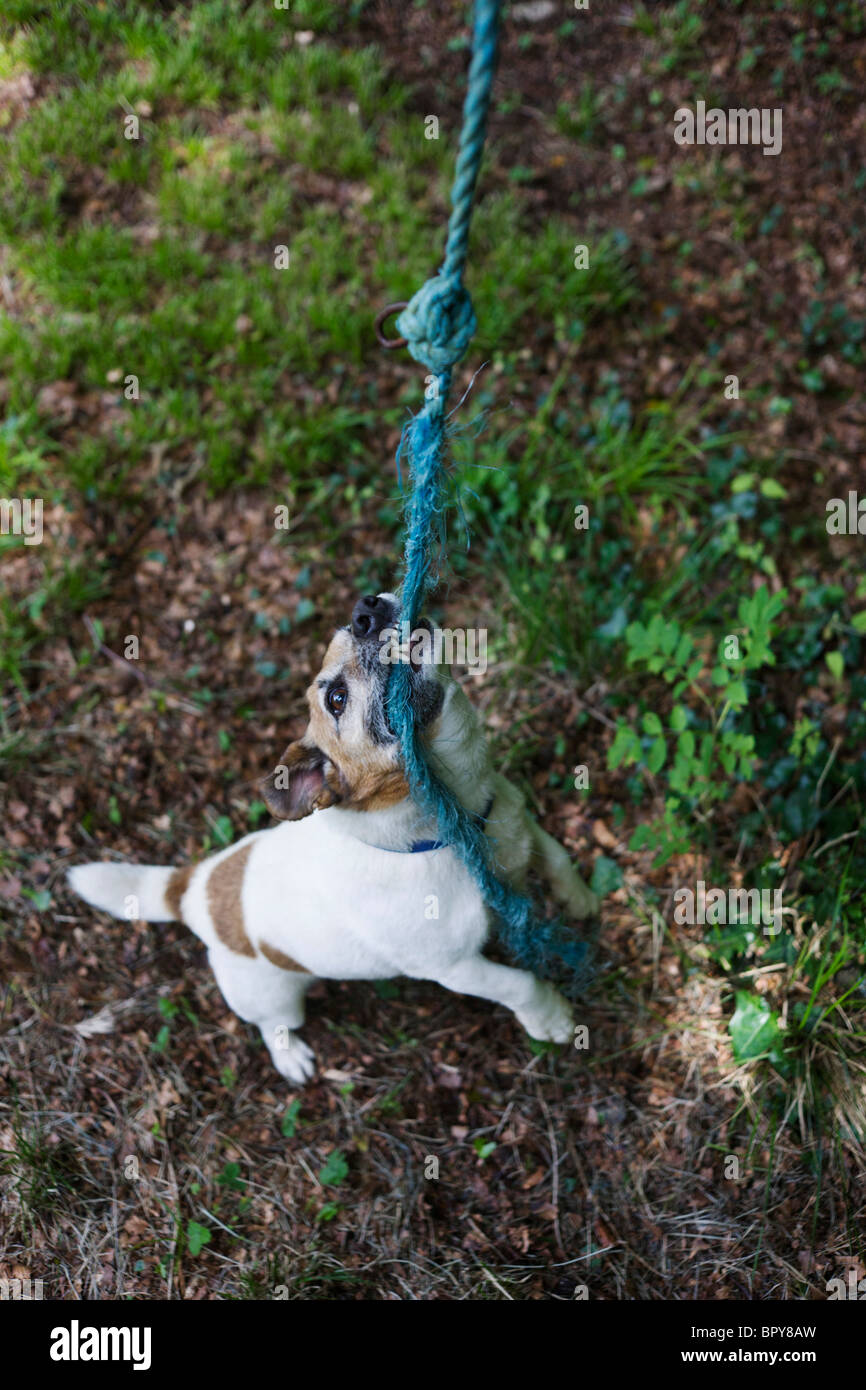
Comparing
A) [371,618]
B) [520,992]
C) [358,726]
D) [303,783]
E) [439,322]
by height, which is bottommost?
[520,992]

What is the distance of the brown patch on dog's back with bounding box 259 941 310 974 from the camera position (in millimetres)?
3354

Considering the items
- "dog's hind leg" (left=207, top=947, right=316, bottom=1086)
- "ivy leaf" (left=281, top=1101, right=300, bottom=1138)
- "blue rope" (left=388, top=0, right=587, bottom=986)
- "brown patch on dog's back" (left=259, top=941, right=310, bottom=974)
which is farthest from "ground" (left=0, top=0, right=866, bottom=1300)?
"brown patch on dog's back" (left=259, top=941, right=310, bottom=974)

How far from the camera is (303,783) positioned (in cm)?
284

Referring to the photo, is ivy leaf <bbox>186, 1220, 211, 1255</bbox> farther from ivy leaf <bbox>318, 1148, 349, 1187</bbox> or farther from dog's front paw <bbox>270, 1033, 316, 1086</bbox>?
dog's front paw <bbox>270, 1033, 316, 1086</bbox>

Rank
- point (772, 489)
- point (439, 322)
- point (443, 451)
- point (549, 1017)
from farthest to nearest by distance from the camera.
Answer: point (772, 489) < point (549, 1017) < point (443, 451) < point (439, 322)

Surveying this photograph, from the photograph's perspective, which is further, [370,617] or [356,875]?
[356,875]

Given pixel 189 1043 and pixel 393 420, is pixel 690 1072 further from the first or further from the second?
pixel 393 420

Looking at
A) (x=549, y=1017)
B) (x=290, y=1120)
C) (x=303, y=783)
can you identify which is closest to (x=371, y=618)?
(x=303, y=783)

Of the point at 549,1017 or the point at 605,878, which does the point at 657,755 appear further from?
the point at 549,1017

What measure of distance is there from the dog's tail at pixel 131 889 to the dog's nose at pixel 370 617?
5.20 ft

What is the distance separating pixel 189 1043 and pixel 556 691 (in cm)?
223

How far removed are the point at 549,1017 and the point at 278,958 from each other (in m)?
1.07

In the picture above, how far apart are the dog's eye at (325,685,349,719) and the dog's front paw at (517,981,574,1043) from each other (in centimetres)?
142
